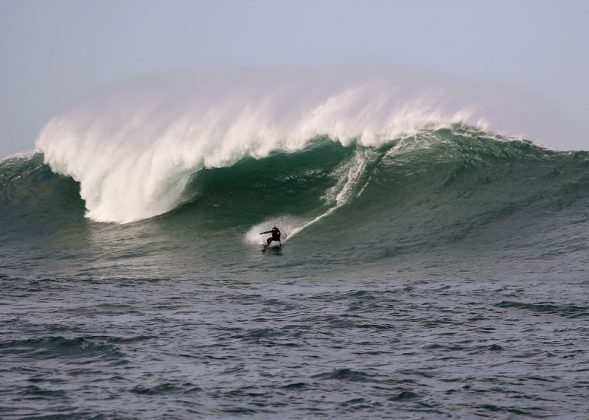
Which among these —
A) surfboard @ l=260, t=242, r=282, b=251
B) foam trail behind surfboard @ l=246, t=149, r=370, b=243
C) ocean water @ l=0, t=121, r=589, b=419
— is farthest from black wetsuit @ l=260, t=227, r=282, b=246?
foam trail behind surfboard @ l=246, t=149, r=370, b=243

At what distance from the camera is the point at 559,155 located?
71.2ft

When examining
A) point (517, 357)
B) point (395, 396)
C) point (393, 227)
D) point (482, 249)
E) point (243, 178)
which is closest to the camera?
point (395, 396)

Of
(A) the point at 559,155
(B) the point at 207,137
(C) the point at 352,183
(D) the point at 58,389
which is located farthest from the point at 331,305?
(B) the point at 207,137

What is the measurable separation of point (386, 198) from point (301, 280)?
6.14 m

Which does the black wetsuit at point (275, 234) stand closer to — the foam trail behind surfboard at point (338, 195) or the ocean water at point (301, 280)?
the ocean water at point (301, 280)

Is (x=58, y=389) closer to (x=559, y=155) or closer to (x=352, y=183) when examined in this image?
(x=352, y=183)

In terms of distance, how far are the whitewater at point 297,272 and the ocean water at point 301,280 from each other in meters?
0.05

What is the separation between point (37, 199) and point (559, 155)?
14.6 meters

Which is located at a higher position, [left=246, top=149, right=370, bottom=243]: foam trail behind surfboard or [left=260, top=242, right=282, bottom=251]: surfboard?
[left=246, top=149, right=370, bottom=243]: foam trail behind surfboard

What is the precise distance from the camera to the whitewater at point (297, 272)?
8758 millimetres

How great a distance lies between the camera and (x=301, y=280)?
1555 cm

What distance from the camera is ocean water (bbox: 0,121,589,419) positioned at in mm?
8711

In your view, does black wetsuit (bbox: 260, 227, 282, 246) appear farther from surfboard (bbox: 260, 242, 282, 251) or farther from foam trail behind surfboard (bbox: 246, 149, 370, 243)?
foam trail behind surfboard (bbox: 246, 149, 370, 243)

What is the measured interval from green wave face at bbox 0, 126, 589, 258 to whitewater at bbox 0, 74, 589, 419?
2.7 inches
